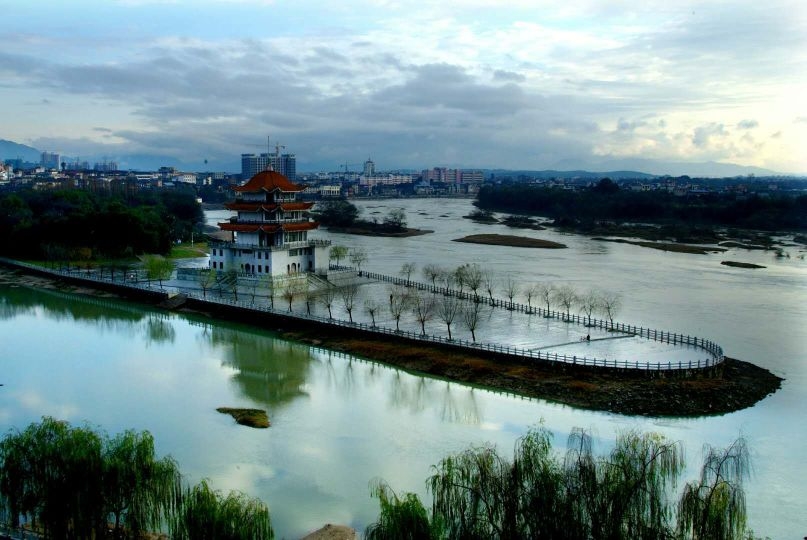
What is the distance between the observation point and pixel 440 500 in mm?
11984

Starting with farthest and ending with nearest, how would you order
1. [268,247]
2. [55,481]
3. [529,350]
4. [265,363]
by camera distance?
[268,247] < [265,363] < [529,350] < [55,481]

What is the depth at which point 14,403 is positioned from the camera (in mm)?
21766

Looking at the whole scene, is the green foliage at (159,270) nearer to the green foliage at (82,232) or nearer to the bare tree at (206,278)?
the bare tree at (206,278)

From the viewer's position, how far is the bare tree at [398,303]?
30300 millimetres

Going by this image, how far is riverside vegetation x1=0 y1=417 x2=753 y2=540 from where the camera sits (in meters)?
11.3

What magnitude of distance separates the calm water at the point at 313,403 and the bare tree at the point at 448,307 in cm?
600

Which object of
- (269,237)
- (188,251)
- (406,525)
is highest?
(269,237)

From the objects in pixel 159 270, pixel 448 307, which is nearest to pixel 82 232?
pixel 159 270

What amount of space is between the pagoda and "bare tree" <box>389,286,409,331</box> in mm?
5224

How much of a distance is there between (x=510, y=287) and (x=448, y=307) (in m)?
6.84

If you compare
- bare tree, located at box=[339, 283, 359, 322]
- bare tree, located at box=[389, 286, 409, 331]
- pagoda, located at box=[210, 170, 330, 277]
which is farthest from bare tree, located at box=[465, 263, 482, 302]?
pagoda, located at box=[210, 170, 330, 277]

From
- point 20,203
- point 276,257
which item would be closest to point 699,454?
point 276,257

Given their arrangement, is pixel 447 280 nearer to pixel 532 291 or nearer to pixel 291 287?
pixel 532 291

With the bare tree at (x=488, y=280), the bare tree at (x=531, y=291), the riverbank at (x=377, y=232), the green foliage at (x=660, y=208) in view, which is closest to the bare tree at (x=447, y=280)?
the bare tree at (x=488, y=280)
